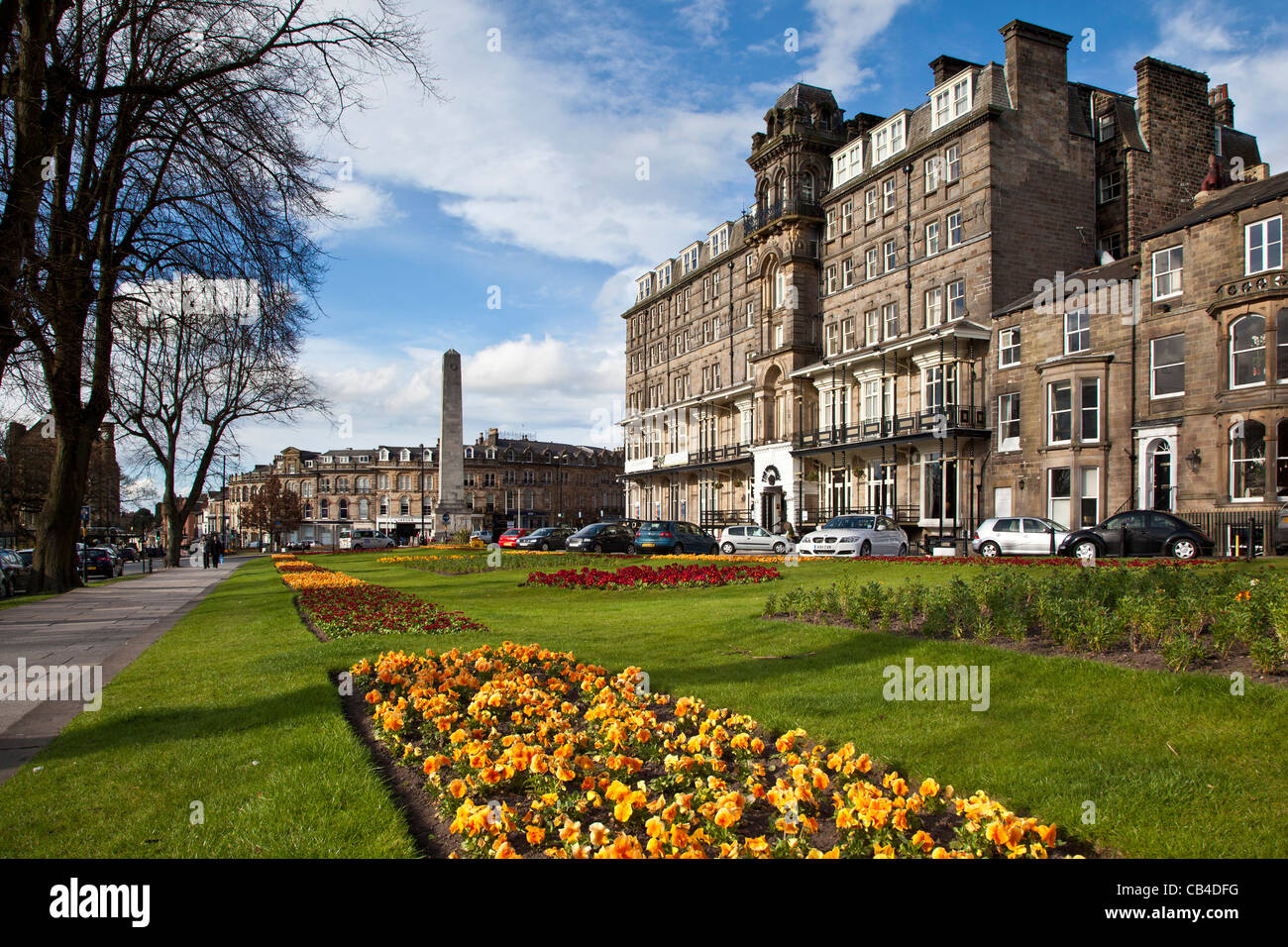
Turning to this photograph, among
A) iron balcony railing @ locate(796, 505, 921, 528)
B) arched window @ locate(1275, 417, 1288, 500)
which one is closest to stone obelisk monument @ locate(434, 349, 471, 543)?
iron balcony railing @ locate(796, 505, 921, 528)

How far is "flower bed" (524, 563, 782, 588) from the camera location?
19312mm

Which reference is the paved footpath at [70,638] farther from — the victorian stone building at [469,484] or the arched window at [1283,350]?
the victorian stone building at [469,484]

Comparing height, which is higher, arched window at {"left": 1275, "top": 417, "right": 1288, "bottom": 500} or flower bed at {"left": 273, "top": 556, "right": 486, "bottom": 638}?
arched window at {"left": 1275, "top": 417, "right": 1288, "bottom": 500}

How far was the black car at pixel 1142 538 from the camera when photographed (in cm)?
2278

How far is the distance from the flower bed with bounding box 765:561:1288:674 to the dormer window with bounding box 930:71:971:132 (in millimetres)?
33874

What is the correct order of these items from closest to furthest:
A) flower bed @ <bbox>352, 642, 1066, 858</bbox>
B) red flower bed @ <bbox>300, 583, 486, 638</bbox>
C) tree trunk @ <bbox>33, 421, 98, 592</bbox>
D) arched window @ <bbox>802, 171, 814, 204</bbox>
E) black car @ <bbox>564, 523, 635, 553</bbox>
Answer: flower bed @ <bbox>352, 642, 1066, 858</bbox>
red flower bed @ <bbox>300, 583, 486, 638</bbox>
tree trunk @ <bbox>33, 421, 98, 592</bbox>
black car @ <bbox>564, 523, 635, 553</bbox>
arched window @ <bbox>802, 171, 814, 204</bbox>

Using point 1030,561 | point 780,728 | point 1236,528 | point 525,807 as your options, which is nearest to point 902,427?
point 1236,528

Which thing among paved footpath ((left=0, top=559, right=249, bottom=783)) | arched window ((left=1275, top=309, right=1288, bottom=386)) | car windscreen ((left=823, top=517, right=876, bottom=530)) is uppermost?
arched window ((left=1275, top=309, right=1288, bottom=386))

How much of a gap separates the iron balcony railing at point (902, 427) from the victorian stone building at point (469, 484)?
247ft

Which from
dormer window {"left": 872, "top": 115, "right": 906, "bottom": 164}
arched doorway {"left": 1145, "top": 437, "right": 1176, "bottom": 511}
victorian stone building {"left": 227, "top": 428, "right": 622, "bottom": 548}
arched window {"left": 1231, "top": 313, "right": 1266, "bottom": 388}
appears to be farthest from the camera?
victorian stone building {"left": 227, "top": 428, "right": 622, "bottom": 548}

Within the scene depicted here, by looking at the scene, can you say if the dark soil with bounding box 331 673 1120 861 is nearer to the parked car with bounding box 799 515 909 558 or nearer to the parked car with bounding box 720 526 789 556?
the parked car with bounding box 799 515 909 558

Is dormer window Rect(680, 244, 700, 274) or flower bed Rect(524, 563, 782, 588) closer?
flower bed Rect(524, 563, 782, 588)

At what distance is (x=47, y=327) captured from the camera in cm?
1377

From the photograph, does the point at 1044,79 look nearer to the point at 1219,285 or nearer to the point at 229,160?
the point at 1219,285
